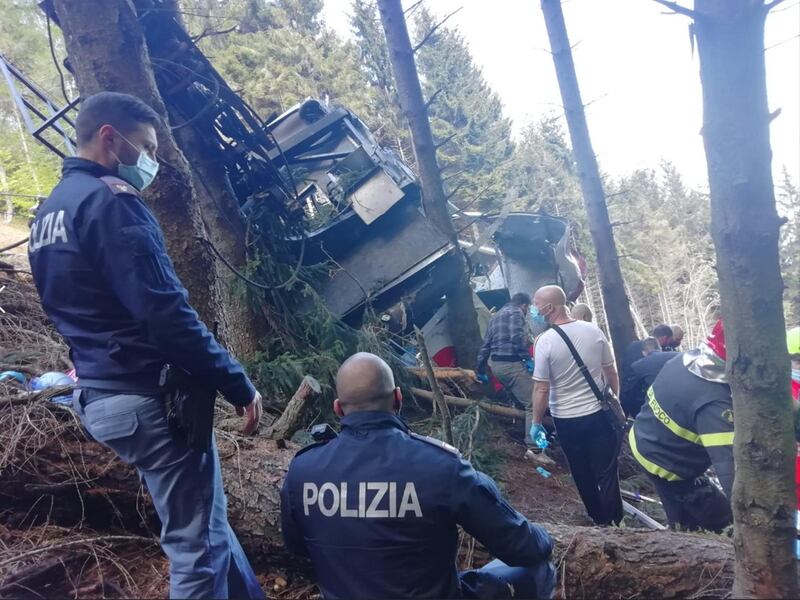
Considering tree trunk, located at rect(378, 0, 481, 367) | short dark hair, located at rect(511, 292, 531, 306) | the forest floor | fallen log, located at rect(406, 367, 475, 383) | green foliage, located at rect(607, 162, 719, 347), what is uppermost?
green foliage, located at rect(607, 162, 719, 347)

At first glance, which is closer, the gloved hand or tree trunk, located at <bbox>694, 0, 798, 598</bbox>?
tree trunk, located at <bbox>694, 0, 798, 598</bbox>

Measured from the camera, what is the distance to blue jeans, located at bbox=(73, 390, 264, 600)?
194cm

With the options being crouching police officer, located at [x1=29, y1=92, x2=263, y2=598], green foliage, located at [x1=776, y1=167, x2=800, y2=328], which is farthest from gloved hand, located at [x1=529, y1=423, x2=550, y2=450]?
green foliage, located at [x1=776, y1=167, x2=800, y2=328]

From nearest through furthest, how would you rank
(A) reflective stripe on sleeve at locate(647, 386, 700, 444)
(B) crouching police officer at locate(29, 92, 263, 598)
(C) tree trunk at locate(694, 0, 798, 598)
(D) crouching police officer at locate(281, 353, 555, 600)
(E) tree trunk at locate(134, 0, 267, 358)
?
1. (C) tree trunk at locate(694, 0, 798, 598)
2. (D) crouching police officer at locate(281, 353, 555, 600)
3. (B) crouching police officer at locate(29, 92, 263, 598)
4. (A) reflective stripe on sleeve at locate(647, 386, 700, 444)
5. (E) tree trunk at locate(134, 0, 267, 358)

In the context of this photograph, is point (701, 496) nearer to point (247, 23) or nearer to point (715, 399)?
point (715, 399)

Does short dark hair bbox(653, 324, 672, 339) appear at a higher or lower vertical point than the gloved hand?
higher

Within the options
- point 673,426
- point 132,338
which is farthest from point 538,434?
point 132,338

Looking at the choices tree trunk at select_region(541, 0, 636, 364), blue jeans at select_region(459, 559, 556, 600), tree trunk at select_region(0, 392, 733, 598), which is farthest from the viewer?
tree trunk at select_region(541, 0, 636, 364)

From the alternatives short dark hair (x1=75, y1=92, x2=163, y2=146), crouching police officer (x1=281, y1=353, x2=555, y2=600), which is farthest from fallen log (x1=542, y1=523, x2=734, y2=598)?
short dark hair (x1=75, y1=92, x2=163, y2=146)

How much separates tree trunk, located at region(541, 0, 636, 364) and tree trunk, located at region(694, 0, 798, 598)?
5.78m

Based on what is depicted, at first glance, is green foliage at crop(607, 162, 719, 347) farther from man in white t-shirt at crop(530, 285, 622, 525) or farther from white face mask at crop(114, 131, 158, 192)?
white face mask at crop(114, 131, 158, 192)

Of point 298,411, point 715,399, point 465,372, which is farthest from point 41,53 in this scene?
point 715,399

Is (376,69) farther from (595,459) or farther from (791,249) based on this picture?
(791,249)

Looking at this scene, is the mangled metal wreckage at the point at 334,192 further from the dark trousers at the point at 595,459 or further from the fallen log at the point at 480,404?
the dark trousers at the point at 595,459
